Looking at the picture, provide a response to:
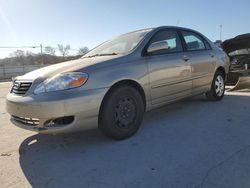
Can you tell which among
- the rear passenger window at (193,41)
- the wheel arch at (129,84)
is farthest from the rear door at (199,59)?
the wheel arch at (129,84)

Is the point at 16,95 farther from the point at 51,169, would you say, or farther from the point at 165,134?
the point at 165,134

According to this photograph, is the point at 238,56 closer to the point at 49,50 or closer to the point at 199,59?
the point at 199,59

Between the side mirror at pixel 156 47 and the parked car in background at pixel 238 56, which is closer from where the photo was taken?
the side mirror at pixel 156 47

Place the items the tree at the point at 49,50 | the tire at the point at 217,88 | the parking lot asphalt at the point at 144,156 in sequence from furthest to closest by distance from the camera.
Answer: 1. the tree at the point at 49,50
2. the tire at the point at 217,88
3. the parking lot asphalt at the point at 144,156

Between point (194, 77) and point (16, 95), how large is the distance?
10.4ft

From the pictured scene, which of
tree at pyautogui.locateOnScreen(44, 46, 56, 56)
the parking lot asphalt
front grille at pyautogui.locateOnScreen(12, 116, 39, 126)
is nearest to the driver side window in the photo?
the parking lot asphalt

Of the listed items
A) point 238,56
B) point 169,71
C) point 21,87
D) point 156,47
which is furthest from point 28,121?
point 238,56

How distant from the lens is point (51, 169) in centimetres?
340

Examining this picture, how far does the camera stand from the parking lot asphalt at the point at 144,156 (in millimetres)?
3006

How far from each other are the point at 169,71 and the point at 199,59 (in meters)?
1.11

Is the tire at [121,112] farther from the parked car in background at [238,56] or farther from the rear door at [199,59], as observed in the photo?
the parked car in background at [238,56]

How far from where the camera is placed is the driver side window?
4.99 metres

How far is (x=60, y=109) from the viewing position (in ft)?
Answer: 12.0

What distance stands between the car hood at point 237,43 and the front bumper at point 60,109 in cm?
703
